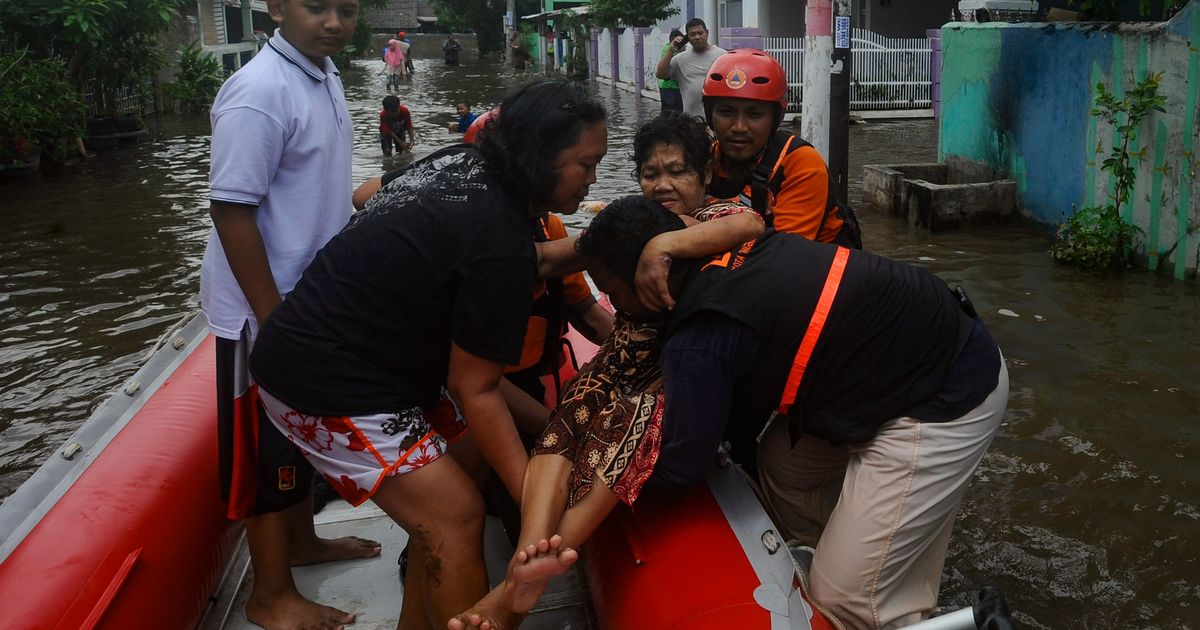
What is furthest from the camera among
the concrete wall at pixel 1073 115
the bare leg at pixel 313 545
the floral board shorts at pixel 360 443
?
the concrete wall at pixel 1073 115

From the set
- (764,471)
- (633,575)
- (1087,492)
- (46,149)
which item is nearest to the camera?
(633,575)

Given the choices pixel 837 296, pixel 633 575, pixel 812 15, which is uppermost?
pixel 812 15

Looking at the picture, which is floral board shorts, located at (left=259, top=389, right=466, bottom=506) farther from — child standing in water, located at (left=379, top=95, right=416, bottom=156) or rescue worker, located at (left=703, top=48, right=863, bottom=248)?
child standing in water, located at (left=379, top=95, right=416, bottom=156)

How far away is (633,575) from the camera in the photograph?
2.63m

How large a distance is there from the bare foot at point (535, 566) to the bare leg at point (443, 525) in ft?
0.58

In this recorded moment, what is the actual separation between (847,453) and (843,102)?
629 cm

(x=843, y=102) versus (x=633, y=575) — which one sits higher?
(x=843, y=102)

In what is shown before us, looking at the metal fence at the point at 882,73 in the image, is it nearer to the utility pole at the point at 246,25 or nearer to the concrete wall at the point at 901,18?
the concrete wall at the point at 901,18

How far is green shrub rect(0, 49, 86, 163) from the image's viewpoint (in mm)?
12750

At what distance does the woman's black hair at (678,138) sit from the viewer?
3189 mm

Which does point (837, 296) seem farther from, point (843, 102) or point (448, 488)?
point (843, 102)

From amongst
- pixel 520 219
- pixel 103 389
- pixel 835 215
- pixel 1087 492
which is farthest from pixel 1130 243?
pixel 103 389

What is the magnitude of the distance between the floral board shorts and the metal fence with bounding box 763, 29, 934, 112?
16.4m

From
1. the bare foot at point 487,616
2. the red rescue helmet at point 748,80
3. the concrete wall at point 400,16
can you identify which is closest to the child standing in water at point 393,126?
the red rescue helmet at point 748,80
